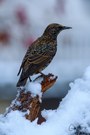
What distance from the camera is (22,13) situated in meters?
7.23

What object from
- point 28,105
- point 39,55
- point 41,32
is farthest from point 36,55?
point 41,32

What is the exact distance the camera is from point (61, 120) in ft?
9.91

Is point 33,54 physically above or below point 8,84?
below

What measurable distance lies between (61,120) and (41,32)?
4.25 meters

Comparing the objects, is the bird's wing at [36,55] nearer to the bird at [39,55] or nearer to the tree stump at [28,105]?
the bird at [39,55]

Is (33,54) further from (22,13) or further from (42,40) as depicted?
(22,13)

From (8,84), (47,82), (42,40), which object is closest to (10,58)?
(8,84)

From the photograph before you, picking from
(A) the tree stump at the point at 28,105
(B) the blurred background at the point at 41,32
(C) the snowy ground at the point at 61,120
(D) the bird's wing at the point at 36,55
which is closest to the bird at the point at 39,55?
(D) the bird's wing at the point at 36,55

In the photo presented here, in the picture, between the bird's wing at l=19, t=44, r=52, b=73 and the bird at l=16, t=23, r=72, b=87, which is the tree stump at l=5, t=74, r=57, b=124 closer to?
the bird at l=16, t=23, r=72, b=87

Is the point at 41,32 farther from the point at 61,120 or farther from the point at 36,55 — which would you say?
the point at 61,120

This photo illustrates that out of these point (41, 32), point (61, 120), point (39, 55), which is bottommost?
point (61, 120)

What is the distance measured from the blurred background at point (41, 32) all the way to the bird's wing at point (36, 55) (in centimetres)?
257

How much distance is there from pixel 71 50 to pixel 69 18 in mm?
417

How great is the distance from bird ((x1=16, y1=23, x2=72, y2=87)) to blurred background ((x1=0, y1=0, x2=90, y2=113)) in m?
2.51
